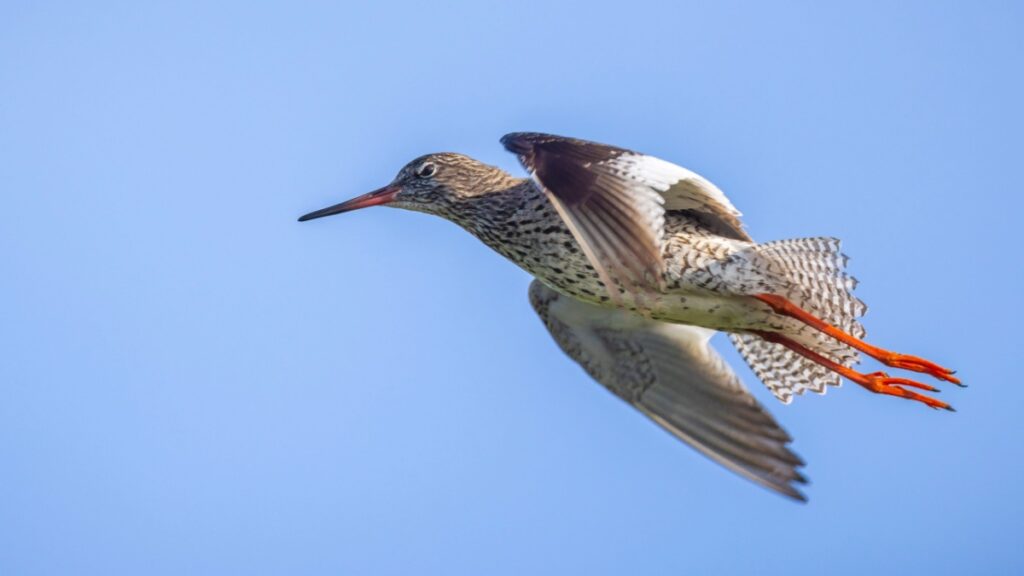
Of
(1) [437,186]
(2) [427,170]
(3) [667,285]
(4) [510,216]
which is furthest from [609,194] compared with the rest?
(2) [427,170]

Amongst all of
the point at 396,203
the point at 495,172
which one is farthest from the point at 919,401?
the point at 396,203

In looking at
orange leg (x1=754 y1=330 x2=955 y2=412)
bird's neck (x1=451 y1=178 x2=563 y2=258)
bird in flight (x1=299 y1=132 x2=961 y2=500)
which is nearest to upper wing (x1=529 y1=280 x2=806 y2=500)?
bird in flight (x1=299 y1=132 x2=961 y2=500)

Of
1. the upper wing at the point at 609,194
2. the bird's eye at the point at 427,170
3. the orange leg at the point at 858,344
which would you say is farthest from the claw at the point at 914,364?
the bird's eye at the point at 427,170

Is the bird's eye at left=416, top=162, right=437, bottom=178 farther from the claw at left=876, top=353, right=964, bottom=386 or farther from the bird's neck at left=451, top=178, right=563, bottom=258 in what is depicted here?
the claw at left=876, top=353, right=964, bottom=386

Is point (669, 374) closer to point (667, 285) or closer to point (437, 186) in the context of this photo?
point (667, 285)

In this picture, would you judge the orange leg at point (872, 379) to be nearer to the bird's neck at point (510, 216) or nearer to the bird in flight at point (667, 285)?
the bird in flight at point (667, 285)

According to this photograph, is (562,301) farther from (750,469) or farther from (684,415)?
(750,469)
